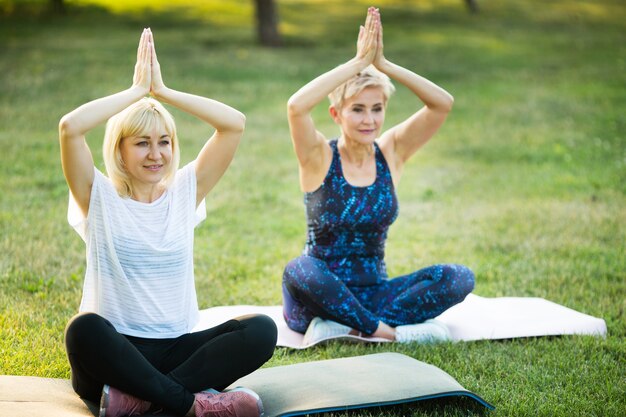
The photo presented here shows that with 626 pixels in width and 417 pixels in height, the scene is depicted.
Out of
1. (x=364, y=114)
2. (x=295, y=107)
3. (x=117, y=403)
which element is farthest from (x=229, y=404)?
(x=364, y=114)

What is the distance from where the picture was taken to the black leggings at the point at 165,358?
128 inches

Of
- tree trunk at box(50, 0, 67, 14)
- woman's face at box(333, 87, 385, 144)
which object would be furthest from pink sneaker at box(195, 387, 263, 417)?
tree trunk at box(50, 0, 67, 14)

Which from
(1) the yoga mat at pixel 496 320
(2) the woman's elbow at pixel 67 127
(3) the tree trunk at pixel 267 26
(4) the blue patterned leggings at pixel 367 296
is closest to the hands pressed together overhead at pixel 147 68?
(2) the woman's elbow at pixel 67 127

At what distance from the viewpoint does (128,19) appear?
2016 centimetres

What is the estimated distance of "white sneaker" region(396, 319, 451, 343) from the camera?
4.55 m

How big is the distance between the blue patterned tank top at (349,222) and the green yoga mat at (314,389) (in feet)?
2.72

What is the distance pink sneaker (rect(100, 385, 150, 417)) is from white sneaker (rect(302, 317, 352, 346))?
1314 mm

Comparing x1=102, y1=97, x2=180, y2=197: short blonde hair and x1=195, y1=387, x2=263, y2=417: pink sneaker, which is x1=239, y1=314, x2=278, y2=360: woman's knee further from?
x1=102, y1=97, x2=180, y2=197: short blonde hair

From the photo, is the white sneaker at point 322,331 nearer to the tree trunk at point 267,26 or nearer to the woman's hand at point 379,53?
the woman's hand at point 379,53

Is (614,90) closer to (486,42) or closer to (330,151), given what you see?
(486,42)

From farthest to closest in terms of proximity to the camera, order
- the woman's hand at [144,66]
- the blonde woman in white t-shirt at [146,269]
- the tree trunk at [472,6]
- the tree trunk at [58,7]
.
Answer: the tree trunk at [472,6] < the tree trunk at [58,7] < the woman's hand at [144,66] < the blonde woman in white t-shirt at [146,269]

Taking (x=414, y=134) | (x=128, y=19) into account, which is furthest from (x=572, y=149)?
(x=128, y=19)

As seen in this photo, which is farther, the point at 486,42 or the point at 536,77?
the point at 486,42

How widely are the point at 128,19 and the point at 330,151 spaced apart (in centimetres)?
1666
